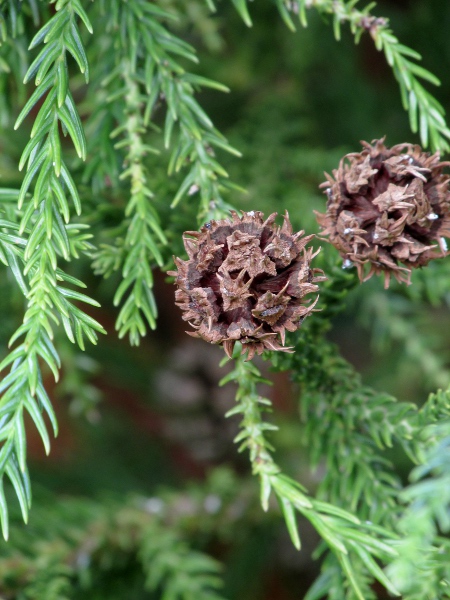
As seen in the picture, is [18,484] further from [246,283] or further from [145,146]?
[145,146]

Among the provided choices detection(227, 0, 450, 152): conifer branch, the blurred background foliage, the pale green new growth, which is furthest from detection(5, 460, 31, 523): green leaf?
detection(227, 0, 450, 152): conifer branch

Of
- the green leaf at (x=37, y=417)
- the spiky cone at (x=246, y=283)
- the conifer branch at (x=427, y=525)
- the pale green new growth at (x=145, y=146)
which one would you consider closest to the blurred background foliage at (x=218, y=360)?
the pale green new growth at (x=145, y=146)

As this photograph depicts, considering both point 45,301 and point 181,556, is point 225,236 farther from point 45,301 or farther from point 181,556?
point 181,556

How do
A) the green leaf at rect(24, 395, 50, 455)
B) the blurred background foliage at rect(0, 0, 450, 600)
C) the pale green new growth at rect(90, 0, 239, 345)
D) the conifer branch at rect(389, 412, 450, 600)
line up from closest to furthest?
1. the conifer branch at rect(389, 412, 450, 600)
2. the green leaf at rect(24, 395, 50, 455)
3. the pale green new growth at rect(90, 0, 239, 345)
4. the blurred background foliage at rect(0, 0, 450, 600)

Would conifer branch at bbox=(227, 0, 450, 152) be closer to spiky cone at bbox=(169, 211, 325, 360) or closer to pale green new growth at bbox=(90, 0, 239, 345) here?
pale green new growth at bbox=(90, 0, 239, 345)

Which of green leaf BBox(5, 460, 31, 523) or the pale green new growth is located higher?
the pale green new growth

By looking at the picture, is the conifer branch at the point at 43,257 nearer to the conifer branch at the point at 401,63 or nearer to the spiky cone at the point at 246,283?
the spiky cone at the point at 246,283

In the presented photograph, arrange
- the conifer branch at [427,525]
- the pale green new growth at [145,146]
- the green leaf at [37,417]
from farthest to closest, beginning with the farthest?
the pale green new growth at [145,146], the green leaf at [37,417], the conifer branch at [427,525]
